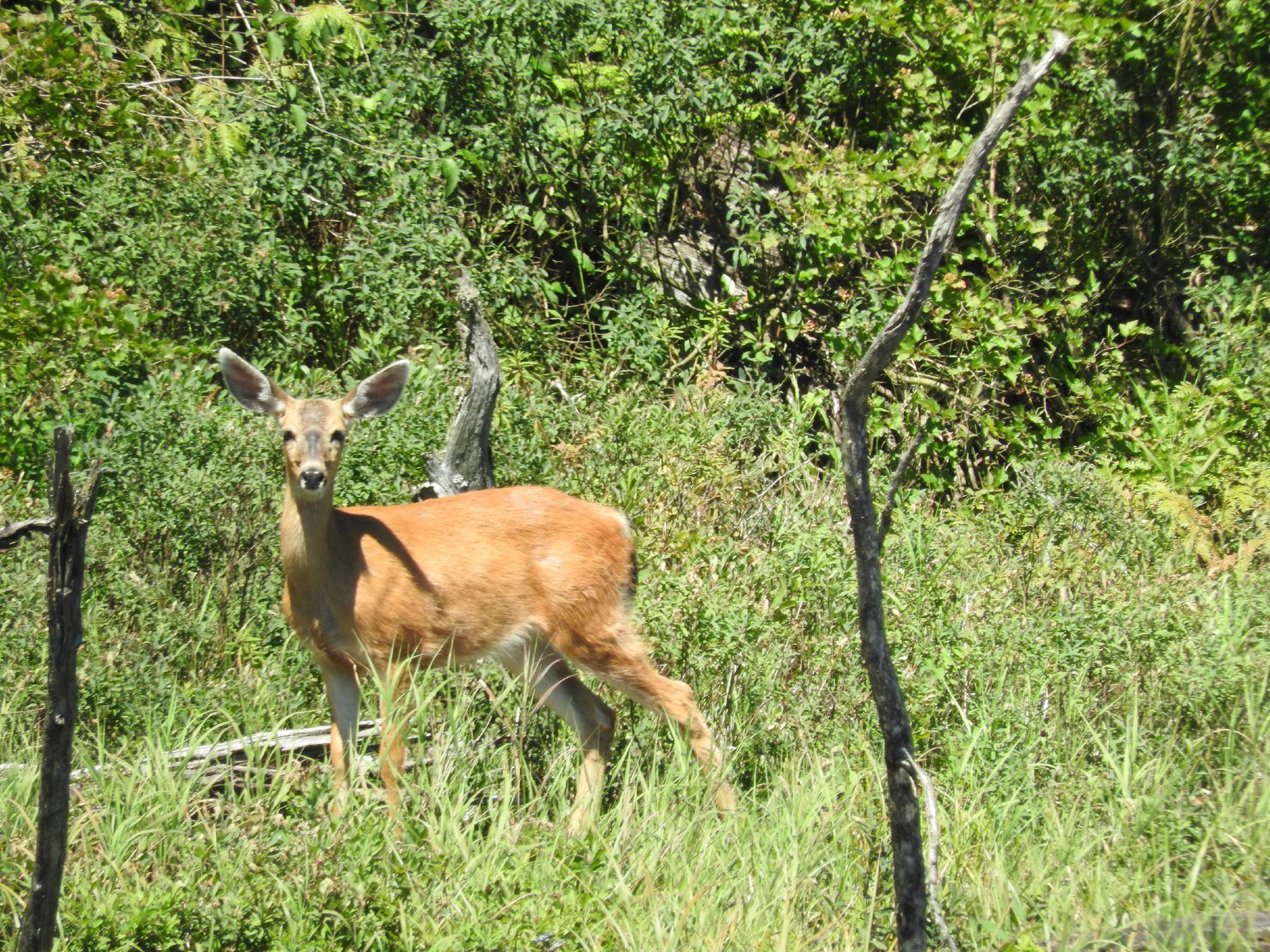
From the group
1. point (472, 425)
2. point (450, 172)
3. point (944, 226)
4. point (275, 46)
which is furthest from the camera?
point (275, 46)

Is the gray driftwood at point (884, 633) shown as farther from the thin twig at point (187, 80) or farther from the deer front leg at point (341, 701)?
the thin twig at point (187, 80)

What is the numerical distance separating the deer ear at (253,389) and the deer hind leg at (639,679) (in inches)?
60.3

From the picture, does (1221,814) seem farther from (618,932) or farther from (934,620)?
(618,932)

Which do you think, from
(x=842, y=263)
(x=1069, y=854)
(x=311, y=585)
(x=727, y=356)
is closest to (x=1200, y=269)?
(x=842, y=263)

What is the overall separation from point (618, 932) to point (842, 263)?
5.96 m

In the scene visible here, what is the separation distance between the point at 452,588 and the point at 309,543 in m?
0.60

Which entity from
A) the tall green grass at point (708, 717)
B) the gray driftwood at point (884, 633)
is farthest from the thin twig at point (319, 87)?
the gray driftwood at point (884, 633)

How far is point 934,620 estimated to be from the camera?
570 cm

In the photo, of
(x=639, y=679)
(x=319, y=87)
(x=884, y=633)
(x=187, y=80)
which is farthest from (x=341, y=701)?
(x=187, y=80)

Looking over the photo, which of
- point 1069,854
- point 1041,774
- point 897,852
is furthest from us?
point 1041,774

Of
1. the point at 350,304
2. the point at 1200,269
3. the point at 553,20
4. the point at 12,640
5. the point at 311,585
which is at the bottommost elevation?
the point at 12,640

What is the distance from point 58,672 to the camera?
9.91ft

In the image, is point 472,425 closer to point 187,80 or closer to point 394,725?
point 394,725

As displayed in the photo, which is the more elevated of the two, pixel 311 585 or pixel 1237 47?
pixel 1237 47
